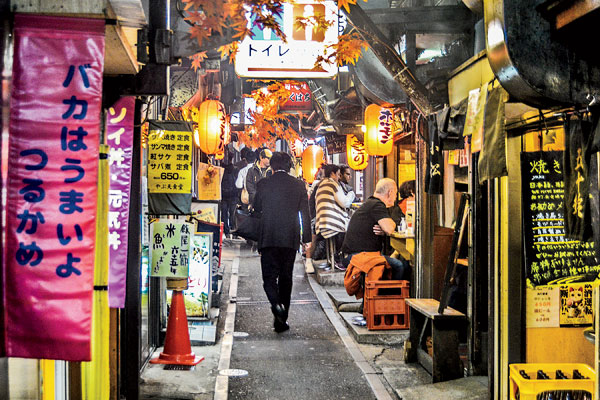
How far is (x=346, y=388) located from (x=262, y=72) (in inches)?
243

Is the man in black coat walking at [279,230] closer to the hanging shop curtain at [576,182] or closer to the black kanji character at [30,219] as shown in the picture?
the hanging shop curtain at [576,182]

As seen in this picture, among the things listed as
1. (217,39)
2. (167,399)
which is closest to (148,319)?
(167,399)

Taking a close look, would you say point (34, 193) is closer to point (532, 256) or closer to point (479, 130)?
→ point (532, 256)

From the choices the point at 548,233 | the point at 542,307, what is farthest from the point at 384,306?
the point at 548,233

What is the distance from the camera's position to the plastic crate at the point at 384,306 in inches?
465

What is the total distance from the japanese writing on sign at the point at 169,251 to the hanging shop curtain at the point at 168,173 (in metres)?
0.33

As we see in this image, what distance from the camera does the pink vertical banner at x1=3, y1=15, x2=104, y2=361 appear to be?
11.8 feet

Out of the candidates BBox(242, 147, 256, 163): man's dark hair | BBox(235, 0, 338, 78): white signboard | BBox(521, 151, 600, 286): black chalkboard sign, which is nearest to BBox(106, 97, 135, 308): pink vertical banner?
BBox(521, 151, 600, 286): black chalkboard sign

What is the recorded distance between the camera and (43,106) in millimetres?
3678

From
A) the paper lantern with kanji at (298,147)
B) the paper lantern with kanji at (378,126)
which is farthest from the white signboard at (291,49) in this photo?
the paper lantern with kanji at (298,147)

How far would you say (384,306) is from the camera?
11.9 metres

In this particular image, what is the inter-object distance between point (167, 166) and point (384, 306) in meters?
5.04

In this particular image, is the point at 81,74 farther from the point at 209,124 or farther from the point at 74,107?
the point at 209,124

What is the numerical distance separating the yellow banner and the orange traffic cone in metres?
1.58
